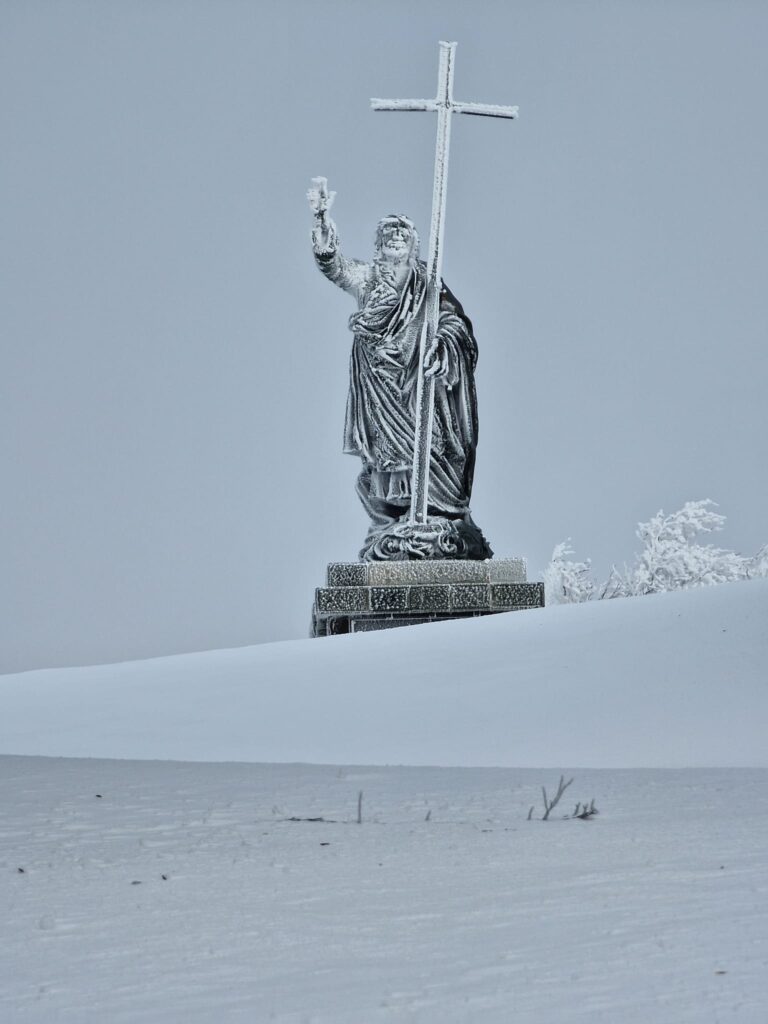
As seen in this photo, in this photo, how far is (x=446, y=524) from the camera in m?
11.5

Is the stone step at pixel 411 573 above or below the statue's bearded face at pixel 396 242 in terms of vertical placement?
below

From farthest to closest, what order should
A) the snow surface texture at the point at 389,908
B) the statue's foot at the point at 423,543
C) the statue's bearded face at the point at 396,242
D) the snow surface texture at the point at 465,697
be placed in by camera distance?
the statue's bearded face at the point at 396,242 → the statue's foot at the point at 423,543 → the snow surface texture at the point at 465,697 → the snow surface texture at the point at 389,908

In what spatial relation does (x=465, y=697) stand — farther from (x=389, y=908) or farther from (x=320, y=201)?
(x=320, y=201)

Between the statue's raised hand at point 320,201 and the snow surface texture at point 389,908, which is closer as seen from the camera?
the snow surface texture at point 389,908

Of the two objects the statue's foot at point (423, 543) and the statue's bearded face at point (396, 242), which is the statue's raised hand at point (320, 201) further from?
the statue's foot at point (423, 543)

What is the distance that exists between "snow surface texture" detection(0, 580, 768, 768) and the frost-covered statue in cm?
319

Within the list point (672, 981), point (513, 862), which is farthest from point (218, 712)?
point (672, 981)

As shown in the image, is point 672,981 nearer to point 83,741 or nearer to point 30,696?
point 83,741

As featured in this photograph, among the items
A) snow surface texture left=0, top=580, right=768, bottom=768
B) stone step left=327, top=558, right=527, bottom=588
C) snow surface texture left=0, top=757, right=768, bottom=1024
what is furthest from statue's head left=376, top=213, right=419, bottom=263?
snow surface texture left=0, top=757, right=768, bottom=1024

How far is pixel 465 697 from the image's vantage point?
6707mm

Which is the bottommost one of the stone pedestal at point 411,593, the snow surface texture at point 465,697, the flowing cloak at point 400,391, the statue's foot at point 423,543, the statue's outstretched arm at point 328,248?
the snow surface texture at point 465,697

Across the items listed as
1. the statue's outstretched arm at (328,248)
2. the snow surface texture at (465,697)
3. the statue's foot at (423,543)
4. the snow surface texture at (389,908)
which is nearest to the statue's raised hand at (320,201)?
the statue's outstretched arm at (328,248)

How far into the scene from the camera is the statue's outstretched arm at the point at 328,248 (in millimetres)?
11609

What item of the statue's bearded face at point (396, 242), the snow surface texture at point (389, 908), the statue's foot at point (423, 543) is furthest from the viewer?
the statue's bearded face at point (396, 242)
